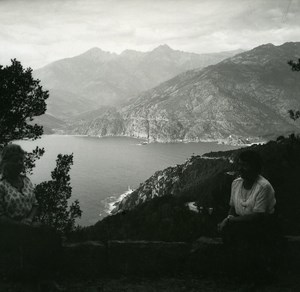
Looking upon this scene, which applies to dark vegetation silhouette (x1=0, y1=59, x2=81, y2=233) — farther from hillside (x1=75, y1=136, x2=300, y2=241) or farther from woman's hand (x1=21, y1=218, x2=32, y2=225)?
woman's hand (x1=21, y1=218, x2=32, y2=225)

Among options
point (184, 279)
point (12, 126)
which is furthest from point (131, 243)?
point (12, 126)

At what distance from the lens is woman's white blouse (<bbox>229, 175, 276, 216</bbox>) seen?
19.2ft

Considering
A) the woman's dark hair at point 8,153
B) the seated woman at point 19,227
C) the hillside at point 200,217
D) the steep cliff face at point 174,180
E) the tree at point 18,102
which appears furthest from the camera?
the steep cliff face at point 174,180

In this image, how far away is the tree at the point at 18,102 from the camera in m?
18.1

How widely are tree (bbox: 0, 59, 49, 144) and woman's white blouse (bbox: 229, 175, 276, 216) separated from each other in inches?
576

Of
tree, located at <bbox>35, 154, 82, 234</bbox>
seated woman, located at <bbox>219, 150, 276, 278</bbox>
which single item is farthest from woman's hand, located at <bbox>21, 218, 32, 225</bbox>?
tree, located at <bbox>35, 154, 82, 234</bbox>

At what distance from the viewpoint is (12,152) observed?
19.2ft

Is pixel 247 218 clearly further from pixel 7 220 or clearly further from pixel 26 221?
pixel 7 220

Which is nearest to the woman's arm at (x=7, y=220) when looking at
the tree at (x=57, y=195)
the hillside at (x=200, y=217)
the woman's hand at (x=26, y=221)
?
the woman's hand at (x=26, y=221)

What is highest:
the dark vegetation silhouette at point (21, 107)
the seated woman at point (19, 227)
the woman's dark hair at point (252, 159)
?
the dark vegetation silhouette at point (21, 107)

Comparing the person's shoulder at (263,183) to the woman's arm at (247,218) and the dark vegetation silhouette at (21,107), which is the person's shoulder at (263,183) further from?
the dark vegetation silhouette at (21,107)

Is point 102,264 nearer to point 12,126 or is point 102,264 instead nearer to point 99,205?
point 12,126

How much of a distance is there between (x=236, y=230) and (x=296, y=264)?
59.4 inches

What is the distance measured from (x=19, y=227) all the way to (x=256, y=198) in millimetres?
3908
